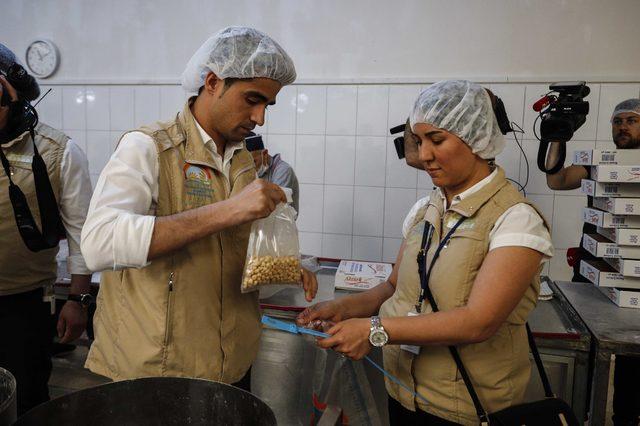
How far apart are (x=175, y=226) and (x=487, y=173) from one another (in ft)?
2.67

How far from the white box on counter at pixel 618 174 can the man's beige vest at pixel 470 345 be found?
811 millimetres

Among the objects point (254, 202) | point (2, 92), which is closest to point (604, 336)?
point (254, 202)

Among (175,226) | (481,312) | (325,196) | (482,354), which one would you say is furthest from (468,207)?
(325,196)

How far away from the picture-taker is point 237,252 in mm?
1222


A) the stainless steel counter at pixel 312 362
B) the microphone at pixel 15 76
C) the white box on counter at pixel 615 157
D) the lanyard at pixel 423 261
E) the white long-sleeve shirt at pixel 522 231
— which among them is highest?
the microphone at pixel 15 76

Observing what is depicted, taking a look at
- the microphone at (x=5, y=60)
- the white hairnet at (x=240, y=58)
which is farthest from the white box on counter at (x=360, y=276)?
the microphone at (x=5, y=60)

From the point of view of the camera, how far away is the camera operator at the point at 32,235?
5.06 feet

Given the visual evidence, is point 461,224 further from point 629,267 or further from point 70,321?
point 70,321

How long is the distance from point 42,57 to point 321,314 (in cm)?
335

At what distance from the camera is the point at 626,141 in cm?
252

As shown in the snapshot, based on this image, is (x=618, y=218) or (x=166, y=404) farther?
(x=618, y=218)

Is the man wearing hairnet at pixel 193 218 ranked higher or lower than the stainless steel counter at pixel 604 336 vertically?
higher

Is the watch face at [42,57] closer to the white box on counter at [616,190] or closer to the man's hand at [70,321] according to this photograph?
the man's hand at [70,321]

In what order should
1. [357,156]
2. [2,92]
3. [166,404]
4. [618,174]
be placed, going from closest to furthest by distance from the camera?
[166,404]
[2,92]
[618,174]
[357,156]
